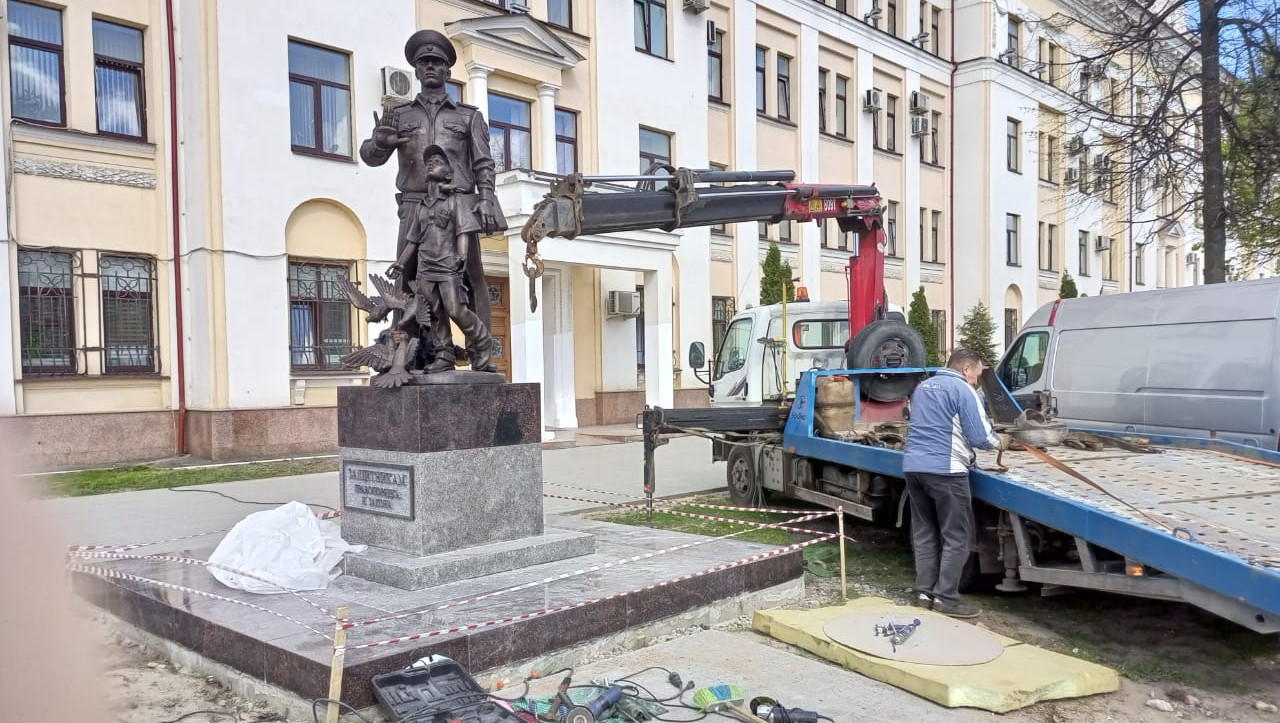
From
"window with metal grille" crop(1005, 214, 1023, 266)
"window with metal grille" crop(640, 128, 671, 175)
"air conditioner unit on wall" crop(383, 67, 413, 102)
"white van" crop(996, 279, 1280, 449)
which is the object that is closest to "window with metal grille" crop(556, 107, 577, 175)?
"window with metal grille" crop(640, 128, 671, 175)

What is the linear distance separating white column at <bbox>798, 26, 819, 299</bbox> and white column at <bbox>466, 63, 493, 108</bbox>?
33.1 ft

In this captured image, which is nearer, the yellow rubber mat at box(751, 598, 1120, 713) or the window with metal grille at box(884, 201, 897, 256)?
the yellow rubber mat at box(751, 598, 1120, 713)

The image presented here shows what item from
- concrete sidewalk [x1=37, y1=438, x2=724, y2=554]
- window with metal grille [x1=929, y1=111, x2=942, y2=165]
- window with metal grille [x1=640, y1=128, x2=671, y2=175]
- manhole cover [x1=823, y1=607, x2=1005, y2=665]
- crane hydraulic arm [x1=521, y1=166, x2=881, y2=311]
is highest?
window with metal grille [x1=929, y1=111, x2=942, y2=165]

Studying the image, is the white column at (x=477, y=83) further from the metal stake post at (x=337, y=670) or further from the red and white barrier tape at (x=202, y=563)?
the metal stake post at (x=337, y=670)

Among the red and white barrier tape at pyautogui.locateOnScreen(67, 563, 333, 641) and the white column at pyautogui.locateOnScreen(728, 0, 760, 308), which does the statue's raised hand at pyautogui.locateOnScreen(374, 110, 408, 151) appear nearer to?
the red and white barrier tape at pyautogui.locateOnScreen(67, 563, 333, 641)

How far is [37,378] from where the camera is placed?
12453 millimetres

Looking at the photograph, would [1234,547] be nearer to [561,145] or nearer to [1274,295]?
[1274,295]

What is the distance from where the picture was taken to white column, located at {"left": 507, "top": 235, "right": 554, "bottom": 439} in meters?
16.0

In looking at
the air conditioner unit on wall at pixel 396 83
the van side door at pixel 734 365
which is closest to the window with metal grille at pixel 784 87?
the air conditioner unit on wall at pixel 396 83

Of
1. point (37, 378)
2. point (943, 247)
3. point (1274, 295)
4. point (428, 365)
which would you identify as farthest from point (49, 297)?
point (943, 247)

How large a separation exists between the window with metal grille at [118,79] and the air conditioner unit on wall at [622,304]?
9241 mm

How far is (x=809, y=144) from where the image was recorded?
24.4 m

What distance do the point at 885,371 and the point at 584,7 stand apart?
1342 centimetres

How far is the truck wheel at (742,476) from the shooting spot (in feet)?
31.2
